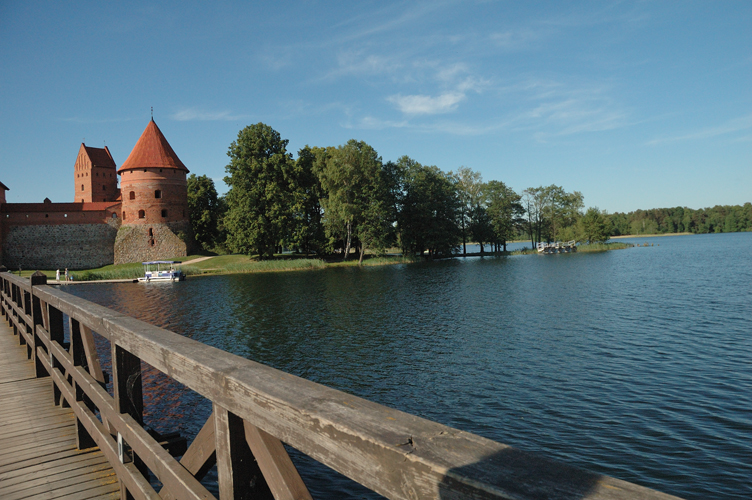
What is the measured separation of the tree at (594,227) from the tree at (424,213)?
29.0 m

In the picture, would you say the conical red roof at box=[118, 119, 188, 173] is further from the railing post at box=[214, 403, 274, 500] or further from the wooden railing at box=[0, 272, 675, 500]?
the railing post at box=[214, 403, 274, 500]

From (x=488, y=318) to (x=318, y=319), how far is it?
7367 millimetres

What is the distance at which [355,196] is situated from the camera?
180 feet

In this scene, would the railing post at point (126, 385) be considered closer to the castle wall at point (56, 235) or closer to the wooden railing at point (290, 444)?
the wooden railing at point (290, 444)

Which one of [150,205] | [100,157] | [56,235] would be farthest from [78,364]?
[100,157]

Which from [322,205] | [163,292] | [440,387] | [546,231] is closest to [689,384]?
[440,387]

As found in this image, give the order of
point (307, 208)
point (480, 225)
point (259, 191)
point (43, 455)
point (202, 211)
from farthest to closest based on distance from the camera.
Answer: point (480, 225)
point (202, 211)
point (307, 208)
point (259, 191)
point (43, 455)

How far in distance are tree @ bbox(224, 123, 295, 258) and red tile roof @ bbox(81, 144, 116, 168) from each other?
30.5m

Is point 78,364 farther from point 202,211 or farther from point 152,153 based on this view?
point 202,211

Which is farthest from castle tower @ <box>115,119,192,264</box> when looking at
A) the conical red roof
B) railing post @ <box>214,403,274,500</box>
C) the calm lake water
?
railing post @ <box>214,403,274,500</box>

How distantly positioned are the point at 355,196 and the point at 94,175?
143 feet

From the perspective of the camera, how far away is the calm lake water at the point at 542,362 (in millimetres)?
8008

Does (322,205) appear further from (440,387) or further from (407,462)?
(407,462)

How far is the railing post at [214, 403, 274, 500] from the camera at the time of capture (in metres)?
1.96
